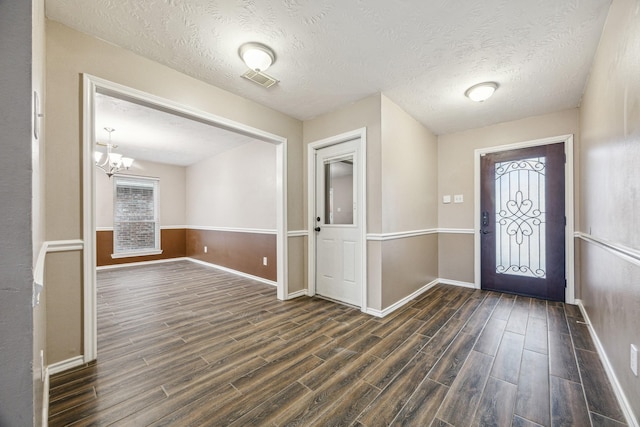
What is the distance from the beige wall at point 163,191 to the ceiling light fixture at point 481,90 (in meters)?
6.70

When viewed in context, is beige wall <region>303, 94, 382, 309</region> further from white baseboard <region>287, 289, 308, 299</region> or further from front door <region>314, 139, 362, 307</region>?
white baseboard <region>287, 289, 308, 299</region>

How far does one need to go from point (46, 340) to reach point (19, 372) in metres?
1.59

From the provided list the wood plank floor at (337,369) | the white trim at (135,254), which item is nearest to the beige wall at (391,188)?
the wood plank floor at (337,369)

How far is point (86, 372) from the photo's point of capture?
179cm

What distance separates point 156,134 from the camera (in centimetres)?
→ 426

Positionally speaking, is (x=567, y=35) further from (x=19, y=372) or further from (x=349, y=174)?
(x=19, y=372)

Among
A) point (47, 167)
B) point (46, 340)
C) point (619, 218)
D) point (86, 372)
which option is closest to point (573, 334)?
point (619, 218)

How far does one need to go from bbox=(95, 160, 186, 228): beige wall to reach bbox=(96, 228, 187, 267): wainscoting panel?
0.21 m

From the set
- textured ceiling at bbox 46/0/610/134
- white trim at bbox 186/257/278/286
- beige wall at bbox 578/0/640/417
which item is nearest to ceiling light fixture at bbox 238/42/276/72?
textured ceiling at bbox 46/0/610/134

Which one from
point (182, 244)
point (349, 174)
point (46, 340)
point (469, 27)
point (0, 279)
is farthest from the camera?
point (182, 244)

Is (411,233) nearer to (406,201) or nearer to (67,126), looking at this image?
(406,201)

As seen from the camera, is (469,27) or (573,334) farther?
(573,334)

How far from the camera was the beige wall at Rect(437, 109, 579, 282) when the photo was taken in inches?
140

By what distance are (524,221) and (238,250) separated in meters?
4.77
